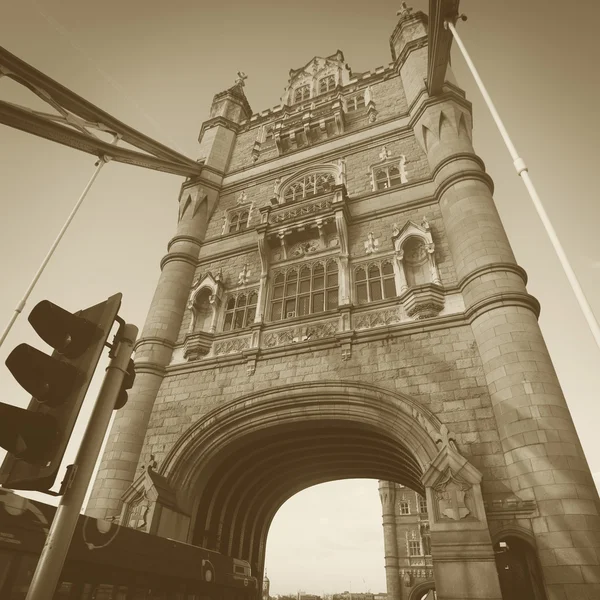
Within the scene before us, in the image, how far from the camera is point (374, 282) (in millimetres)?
13336

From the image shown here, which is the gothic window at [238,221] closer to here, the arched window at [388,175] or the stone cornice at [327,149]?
the stone cornice at [327,149]

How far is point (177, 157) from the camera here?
1908 cm

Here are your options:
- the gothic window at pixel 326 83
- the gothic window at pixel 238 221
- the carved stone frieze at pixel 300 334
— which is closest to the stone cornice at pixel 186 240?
the gothic window at pixel 238 221

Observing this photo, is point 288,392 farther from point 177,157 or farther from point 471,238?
point 177,157

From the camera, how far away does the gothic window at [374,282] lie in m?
12.9

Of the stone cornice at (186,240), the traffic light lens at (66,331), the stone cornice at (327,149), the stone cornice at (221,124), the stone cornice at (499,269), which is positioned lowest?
the traffic light lens at (66,331)

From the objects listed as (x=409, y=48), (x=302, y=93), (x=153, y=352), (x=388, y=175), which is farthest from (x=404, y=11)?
(x=153, y=352)

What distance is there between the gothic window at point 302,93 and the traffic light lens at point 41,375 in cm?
2633

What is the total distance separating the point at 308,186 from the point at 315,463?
37.1ft

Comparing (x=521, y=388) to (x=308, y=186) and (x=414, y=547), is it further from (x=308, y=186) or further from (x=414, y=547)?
(x=414, y=547)

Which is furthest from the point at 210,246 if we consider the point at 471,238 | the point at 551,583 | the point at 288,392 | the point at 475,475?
the point at 551,583

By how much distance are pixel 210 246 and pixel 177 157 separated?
497cm

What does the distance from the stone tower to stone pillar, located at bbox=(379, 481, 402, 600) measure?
3050cm

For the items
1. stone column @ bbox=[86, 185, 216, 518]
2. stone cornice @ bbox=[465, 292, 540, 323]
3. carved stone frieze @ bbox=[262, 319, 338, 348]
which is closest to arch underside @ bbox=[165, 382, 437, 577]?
stone column @ bbox=[86, 185, 216, 518]
